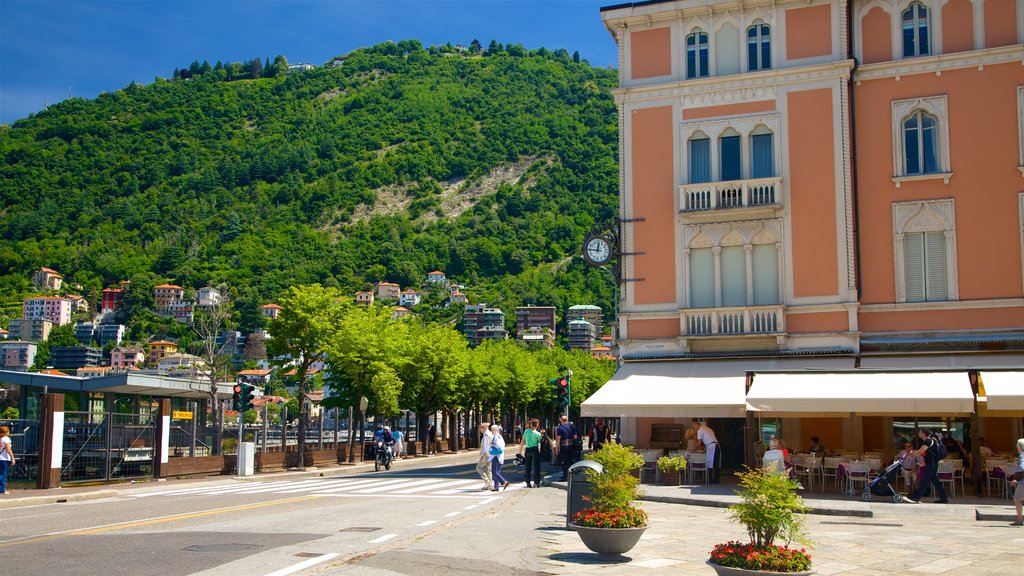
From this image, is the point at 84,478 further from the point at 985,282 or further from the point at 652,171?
the point at 985,282

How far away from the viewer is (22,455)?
3031 cm

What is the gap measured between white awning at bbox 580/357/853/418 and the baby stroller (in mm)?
4215

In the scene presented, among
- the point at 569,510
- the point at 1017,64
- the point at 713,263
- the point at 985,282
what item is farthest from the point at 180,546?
the point at 1017,64

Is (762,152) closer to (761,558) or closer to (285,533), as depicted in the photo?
(285,533)

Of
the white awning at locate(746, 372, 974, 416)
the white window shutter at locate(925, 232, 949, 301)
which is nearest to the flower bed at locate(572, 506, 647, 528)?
the white awning at locate(746, 372, 974, 416)

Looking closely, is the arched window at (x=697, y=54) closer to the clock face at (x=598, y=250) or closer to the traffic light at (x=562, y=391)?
the clock face at (x=598, y=250)

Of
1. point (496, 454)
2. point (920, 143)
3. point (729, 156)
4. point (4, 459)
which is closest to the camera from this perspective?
point (4, 459)

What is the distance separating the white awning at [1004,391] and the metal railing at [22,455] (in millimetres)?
26495

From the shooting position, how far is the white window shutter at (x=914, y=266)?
29266 mm

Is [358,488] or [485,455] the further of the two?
[358,488]

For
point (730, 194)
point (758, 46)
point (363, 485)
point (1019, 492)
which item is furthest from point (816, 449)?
point (758, 46)

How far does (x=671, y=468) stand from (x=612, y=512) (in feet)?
44.3

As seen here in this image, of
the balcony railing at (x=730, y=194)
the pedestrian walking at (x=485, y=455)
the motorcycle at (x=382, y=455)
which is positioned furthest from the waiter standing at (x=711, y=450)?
the motorcycle at (x=382, y=455)

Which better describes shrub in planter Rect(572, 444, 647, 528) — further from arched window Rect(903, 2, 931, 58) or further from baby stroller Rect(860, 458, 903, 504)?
arched window Rect(903, 2, 931, 58)
